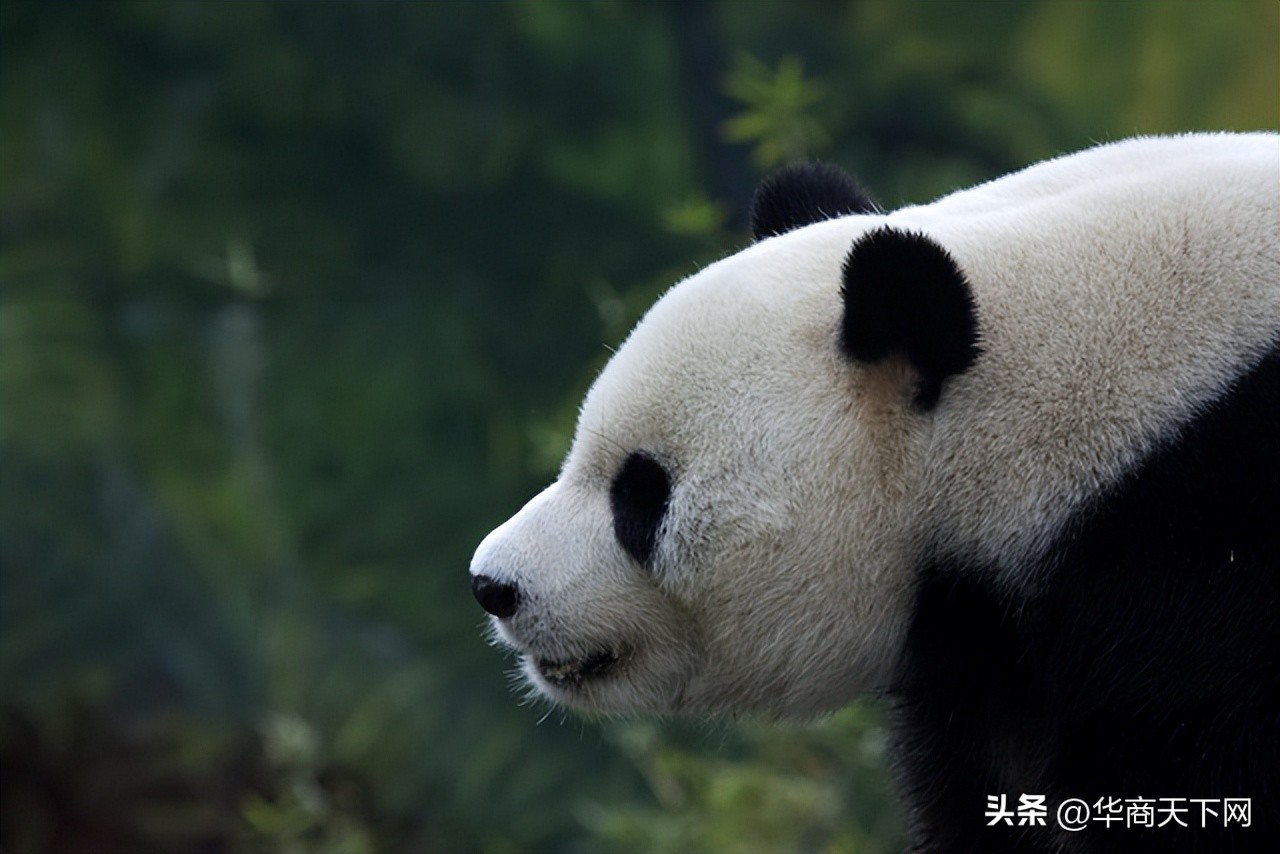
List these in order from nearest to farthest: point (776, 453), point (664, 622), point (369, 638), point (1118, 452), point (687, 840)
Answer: point (1118, 452)
point (776, 453)
point (664, 622)
point (687, 840)
point (369, 638)

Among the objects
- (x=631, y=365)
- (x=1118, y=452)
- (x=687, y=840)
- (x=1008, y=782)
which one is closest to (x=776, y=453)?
(x=631, y=365)

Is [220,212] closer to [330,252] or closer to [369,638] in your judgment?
[330,252]

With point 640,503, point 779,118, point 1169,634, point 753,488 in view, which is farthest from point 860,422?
point 779,118

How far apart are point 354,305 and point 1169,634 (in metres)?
3.65

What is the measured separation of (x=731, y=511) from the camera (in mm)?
1661

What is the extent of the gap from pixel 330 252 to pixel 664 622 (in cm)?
330

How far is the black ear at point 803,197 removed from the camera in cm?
194

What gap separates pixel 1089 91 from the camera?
4.87 m

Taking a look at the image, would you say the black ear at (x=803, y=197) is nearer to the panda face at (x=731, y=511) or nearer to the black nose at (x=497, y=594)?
the panda face at (x=731, y=511)

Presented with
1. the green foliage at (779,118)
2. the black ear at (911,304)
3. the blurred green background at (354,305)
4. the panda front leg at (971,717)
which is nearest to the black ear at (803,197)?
the black ear at (911,304)

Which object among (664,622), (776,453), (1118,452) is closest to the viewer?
(1118,452)

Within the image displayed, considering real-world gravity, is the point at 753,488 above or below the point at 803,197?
below

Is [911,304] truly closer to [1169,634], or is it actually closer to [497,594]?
[1169,634]

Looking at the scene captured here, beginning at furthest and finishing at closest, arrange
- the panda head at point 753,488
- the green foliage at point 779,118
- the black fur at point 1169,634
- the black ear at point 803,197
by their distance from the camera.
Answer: the green foliage at point 779,118, the black ear at point 803,197, the panda head at point 753,488, the black fur at point 1169,634
